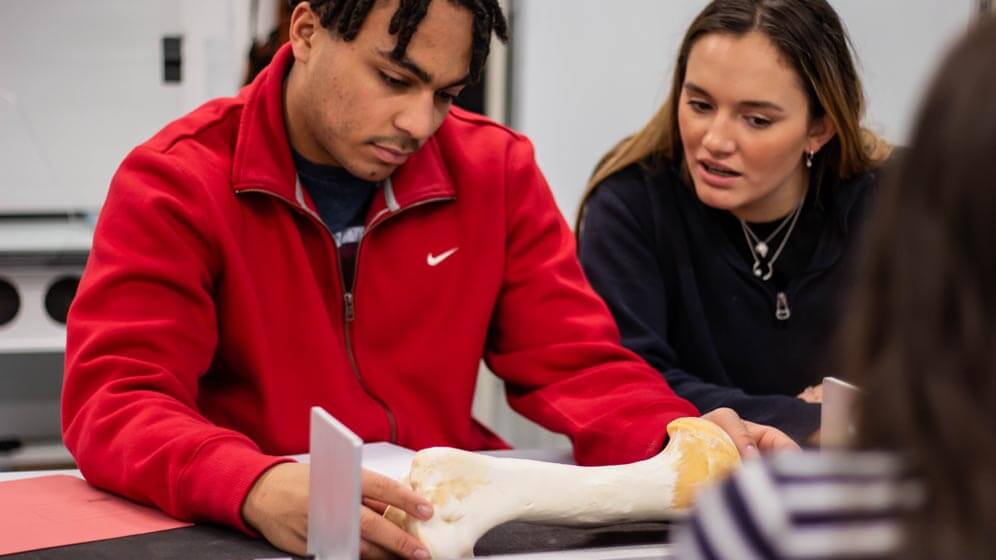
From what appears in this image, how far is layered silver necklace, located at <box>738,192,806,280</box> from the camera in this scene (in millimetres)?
1839

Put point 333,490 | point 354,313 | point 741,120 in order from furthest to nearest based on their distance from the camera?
point 741,120
point 354,313
point 333,490

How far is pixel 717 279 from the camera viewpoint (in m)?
1.83

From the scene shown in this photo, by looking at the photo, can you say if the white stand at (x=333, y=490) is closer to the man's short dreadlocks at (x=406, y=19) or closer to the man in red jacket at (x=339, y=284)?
the man in red jacket at (x=339, y=284)

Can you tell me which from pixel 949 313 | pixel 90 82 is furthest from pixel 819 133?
pixel 90 82

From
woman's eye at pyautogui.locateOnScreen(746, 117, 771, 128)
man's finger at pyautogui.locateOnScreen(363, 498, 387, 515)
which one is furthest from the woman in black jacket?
man's finger at pyautogui.locateOnScreen(363, 498, 387, 515)

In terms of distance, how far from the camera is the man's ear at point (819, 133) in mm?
1802

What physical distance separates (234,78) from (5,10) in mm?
508

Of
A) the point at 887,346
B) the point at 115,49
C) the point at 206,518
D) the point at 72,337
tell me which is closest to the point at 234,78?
the point at 115,49

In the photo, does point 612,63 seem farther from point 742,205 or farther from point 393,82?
point 393,82

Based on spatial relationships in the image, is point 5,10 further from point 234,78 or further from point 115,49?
point 234,78

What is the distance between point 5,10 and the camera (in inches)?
104

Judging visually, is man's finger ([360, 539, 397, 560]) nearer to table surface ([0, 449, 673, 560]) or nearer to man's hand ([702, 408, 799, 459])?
table surface ([0, 449, 673, 560])

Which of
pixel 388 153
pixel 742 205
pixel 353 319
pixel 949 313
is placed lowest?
pixel 353 319

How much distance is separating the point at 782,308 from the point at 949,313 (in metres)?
1.31
